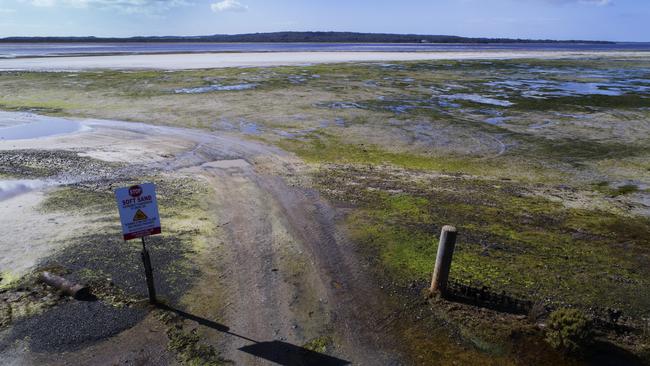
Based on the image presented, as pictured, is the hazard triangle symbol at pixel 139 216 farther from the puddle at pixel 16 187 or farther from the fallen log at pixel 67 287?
the puddle at pixel 16 187

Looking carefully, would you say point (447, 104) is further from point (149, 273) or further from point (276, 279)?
point (149, 273)

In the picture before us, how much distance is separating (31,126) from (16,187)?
34.5ft

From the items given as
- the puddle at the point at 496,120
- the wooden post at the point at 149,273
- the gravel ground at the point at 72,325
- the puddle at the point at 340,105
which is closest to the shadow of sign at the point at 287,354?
the wooden post at the point at 149,273

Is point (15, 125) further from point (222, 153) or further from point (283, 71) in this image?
point (283, 71)

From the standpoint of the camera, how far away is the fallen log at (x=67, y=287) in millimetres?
7465

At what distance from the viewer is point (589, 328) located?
6395mm

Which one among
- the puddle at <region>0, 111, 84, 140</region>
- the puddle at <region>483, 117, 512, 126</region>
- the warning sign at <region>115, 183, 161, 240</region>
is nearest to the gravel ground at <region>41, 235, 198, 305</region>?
the warning sign at <region>115, 183, 161, 240</region>

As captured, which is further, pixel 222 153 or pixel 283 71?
pixel 283 71

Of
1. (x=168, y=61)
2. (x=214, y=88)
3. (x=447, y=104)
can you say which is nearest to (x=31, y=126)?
(x=214, y=88)

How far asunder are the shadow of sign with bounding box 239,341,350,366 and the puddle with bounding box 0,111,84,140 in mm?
18029

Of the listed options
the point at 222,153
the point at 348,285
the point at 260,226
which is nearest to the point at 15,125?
the point at 222,153

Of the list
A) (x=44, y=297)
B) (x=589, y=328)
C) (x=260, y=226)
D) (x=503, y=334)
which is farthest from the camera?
(x=260, y=226)

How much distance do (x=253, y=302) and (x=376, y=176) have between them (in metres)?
7.71

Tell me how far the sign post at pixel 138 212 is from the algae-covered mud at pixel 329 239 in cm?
139
